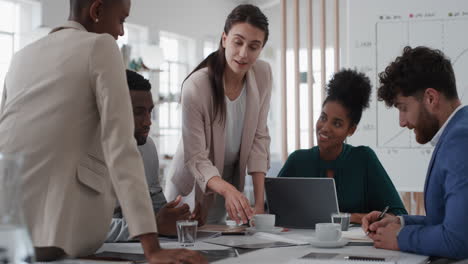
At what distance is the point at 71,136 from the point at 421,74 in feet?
3.35

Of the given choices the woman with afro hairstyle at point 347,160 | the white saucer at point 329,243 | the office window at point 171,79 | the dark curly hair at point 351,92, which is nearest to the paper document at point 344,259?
the white saucer at point 329,243

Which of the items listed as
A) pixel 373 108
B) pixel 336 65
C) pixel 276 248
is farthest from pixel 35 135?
pixel 336 65

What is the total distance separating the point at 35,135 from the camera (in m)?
1.31

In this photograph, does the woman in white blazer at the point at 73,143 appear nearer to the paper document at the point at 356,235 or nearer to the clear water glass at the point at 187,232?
the clear water glass at the point at 187,232

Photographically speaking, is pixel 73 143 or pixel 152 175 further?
pixel 152 175

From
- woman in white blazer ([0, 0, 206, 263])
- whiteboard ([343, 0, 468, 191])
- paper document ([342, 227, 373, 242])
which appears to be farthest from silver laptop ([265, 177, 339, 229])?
whiteboard ([343, 0, 468, 191])

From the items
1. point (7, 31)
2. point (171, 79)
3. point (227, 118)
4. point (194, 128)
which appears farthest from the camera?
point (171, 79)

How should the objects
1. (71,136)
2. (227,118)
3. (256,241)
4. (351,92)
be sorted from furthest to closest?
(351,92) < (227,118) < (256,241) < (71,136)

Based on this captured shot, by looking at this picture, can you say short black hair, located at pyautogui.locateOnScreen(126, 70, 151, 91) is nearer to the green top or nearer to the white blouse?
the white blouse

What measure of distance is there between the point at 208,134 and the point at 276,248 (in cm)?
78

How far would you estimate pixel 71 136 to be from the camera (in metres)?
1.33

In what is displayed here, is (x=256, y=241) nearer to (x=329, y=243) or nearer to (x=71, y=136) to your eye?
(x=329, y=243)

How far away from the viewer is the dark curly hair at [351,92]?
2516 millimetres

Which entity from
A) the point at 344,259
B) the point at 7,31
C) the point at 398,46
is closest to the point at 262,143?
the point at 344,259
